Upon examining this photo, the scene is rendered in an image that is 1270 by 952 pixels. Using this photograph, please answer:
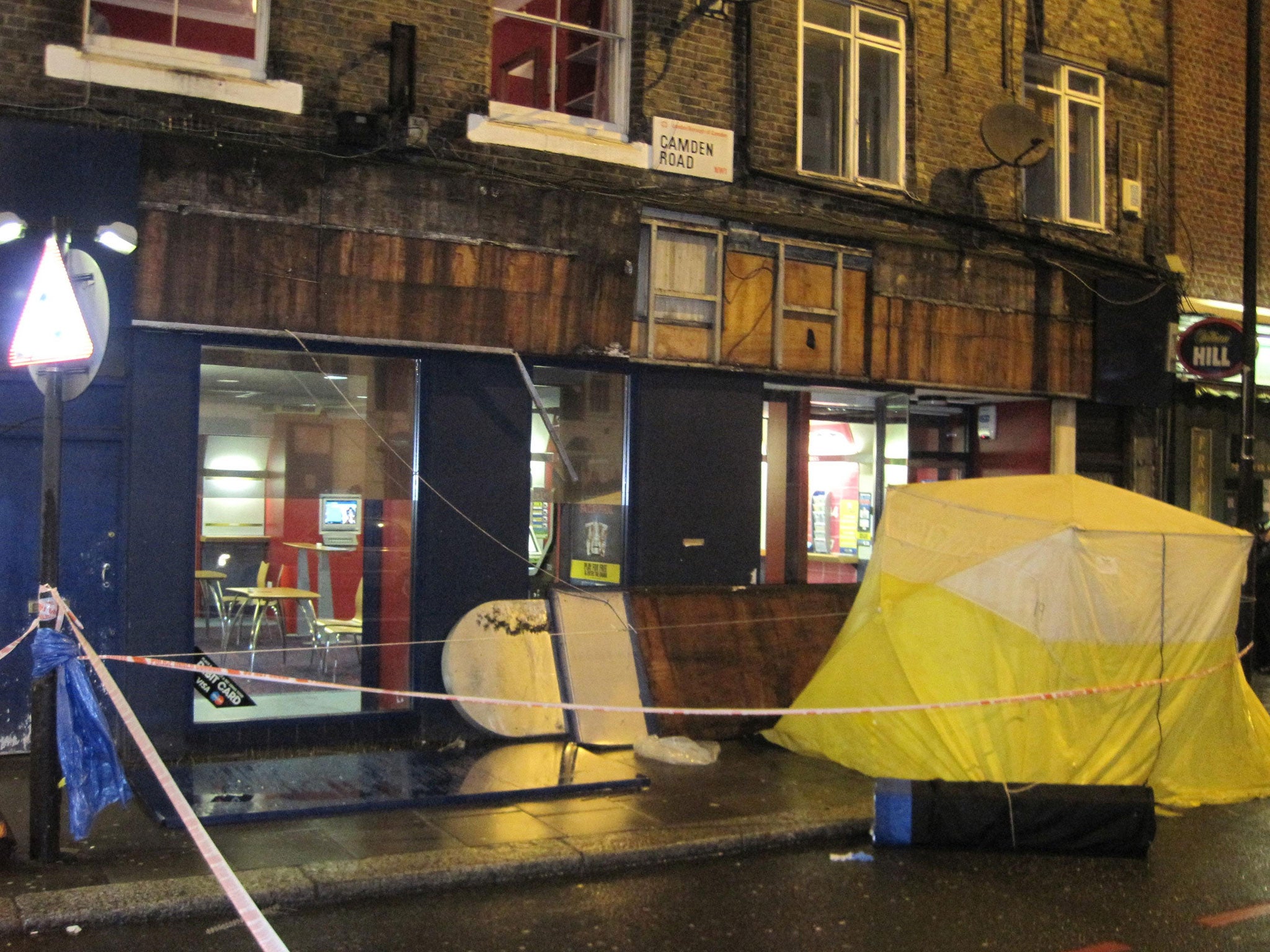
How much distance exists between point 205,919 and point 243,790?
217 centimetres

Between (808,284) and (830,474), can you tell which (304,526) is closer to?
(808,284)

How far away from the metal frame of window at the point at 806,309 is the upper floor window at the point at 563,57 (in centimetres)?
200

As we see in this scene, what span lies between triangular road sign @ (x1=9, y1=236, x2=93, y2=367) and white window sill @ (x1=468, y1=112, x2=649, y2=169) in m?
4.11

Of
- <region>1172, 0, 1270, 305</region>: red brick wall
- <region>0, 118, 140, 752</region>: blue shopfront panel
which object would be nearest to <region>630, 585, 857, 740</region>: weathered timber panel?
<region>0, 118, 140, 752</region>: blue shopfront panel

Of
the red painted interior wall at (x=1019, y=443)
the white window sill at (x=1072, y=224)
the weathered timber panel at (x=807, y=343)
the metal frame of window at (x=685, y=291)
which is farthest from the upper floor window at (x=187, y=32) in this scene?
the red painted interior wall at (x=1019, y=443)

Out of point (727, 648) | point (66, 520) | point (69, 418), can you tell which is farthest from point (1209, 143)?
point (66, 520)

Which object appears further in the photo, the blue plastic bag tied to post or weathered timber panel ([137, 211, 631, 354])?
weathered timber panel ([137, 211, 631, 354])

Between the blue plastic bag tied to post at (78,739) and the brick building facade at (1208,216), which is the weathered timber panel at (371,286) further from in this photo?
the brick building facade at (1208,216)

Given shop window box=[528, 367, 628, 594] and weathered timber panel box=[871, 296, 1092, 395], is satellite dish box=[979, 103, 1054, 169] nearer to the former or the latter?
weathered timber panel box=[871, 296, 1092, 395]

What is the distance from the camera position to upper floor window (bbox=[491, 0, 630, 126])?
1118cm

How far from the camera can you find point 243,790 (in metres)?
8.51

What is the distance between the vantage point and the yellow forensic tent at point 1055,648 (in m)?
8.89

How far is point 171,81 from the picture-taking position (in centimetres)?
938

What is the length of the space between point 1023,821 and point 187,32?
8.07m
